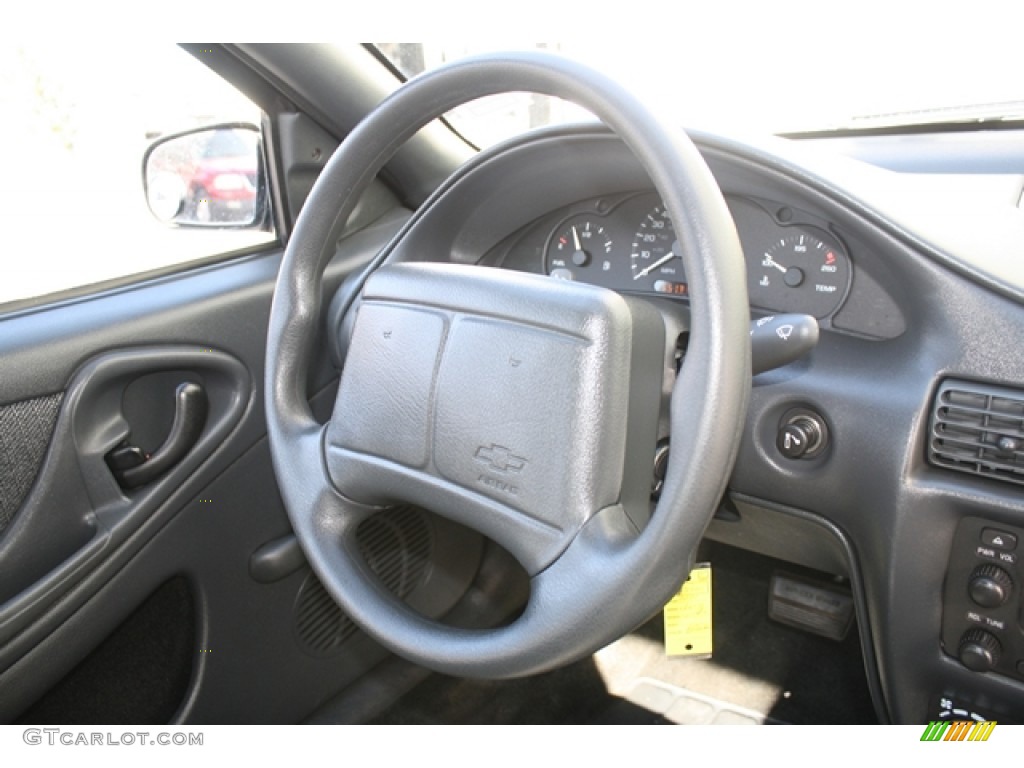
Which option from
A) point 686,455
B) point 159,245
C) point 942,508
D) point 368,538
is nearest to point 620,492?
point 686,455

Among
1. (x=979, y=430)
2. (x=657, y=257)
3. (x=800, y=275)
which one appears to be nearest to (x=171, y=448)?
(x=657, y=257)

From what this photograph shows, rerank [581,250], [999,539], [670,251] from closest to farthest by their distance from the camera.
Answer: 1. [999,539]
2. [670,251]
3. [581,250]

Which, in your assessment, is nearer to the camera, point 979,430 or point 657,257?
point 979,430

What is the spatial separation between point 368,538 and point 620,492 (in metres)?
0.81

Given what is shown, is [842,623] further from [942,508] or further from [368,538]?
[368,538]

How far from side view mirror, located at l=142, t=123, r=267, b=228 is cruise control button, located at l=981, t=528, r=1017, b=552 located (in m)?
1.34

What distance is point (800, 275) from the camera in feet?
3.96

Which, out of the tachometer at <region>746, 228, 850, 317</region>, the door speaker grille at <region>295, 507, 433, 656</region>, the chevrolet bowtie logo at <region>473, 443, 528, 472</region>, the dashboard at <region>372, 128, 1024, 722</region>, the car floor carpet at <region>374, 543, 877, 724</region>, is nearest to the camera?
the chevrolet bowtie logo at <region>473, 443, 528, 472</region>

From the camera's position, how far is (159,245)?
152 centimetres

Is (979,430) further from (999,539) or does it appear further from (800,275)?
(800,275)

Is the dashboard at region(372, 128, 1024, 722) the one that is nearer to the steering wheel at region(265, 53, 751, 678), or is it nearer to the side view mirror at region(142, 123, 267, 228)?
the steering wheel at region(265, 53, 751, 678)

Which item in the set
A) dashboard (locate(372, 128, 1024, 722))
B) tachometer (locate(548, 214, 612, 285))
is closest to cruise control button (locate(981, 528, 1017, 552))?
dashboard (locate(372, 128, 1024, 722))

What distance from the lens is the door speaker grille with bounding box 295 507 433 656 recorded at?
1.59 metres

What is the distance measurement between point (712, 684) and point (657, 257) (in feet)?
3.23
